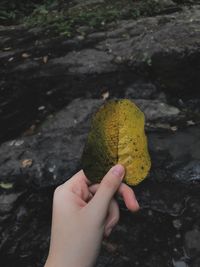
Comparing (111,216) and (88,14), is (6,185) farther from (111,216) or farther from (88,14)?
(88,14)

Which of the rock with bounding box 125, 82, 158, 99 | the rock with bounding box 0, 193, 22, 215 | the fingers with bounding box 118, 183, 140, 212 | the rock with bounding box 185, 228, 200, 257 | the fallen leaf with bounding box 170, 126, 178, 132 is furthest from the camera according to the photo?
the rock with bounding box 125, 82, 158, 99

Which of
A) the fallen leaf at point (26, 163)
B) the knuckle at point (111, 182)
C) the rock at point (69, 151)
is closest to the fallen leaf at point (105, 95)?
the rock at point (69, 151)

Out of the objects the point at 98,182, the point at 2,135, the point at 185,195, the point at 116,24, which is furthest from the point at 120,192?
the point at 116,24

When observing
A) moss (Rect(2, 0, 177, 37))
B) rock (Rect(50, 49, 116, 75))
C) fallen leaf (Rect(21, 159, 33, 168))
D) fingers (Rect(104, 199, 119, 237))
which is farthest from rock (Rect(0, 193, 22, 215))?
moss (Rect(2, 0, 177, 37))

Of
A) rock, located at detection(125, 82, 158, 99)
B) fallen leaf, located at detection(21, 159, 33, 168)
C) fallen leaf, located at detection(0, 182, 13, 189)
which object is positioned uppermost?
rock, located at detection(125, 82, 158, 99)

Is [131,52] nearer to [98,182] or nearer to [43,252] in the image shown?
[43,252]

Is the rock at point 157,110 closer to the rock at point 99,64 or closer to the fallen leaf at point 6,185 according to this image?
the rock at point 99,64

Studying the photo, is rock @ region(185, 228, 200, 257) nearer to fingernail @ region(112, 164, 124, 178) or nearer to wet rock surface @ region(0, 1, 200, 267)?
wet rock surface @ region(0, 1, 200, 267)

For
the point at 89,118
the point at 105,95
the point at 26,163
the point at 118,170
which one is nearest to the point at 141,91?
the point at 105,95
